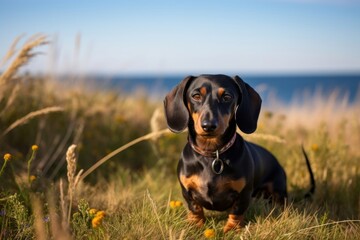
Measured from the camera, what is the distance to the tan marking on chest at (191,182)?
9.08 feet

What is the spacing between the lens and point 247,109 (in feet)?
9.23

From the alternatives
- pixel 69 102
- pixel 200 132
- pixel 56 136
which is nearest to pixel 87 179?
pixel 56 136

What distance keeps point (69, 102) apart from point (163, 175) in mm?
2092

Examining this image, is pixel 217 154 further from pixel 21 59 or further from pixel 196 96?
pixel 21 59

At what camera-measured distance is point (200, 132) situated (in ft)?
8.32

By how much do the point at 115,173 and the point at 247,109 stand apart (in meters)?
2.39

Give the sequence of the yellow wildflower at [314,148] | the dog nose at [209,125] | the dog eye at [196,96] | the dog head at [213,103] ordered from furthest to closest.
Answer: the yellow wildflower at [314,148] → the dog eye at [196,96] → the dog head at [213,103] → the dog nose at [209,125]

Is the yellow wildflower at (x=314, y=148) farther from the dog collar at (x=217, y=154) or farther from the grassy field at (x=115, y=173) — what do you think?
the dog collar at (x=217, y=154)

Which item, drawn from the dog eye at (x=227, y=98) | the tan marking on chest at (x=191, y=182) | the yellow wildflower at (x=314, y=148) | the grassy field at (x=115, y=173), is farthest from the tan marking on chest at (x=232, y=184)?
the yellow wildflower at (x=314, y=148)

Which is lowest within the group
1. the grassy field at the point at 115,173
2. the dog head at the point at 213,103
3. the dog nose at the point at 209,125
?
the grassy field at the point at 115,173

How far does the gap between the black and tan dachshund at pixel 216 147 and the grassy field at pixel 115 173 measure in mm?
176

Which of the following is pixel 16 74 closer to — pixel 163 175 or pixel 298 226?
pixel 163 175

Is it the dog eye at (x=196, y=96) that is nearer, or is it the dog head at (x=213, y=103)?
the dog head at (x=213, y=103)

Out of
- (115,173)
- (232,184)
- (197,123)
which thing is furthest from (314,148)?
(115,173)
